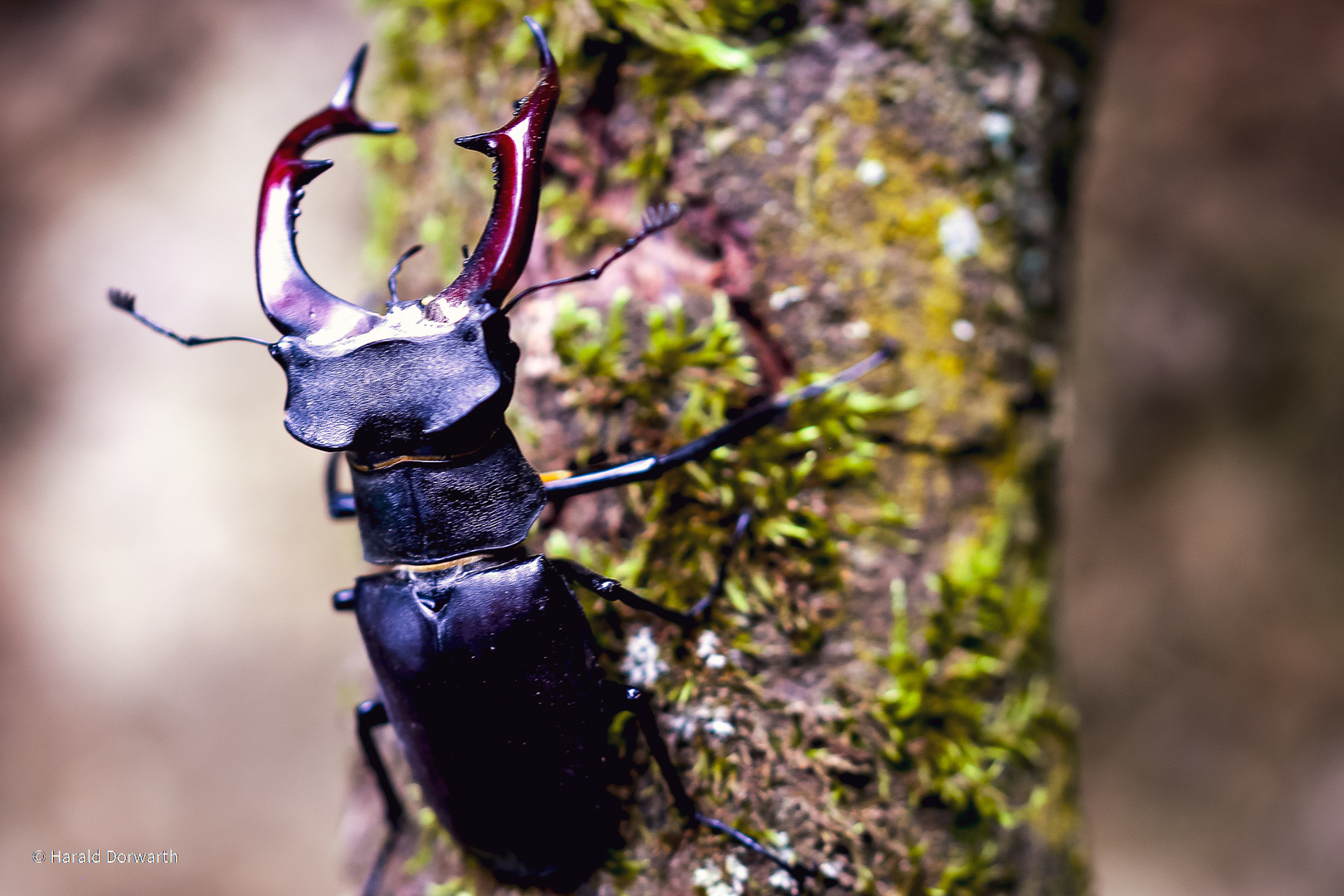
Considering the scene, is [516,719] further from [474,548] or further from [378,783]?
[378,783]

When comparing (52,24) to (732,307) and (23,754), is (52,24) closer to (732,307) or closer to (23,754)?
(23,754)

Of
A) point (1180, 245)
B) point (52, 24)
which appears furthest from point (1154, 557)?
point (52, 24)

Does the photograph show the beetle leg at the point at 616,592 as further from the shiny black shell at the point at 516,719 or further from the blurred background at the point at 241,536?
the blurred background at the point at 241,536

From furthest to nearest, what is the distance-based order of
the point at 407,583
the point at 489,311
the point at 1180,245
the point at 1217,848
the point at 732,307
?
the point at 1217,848
the point at 1180,245
the point at 732,307
the point at 407,583
the point at 489,311

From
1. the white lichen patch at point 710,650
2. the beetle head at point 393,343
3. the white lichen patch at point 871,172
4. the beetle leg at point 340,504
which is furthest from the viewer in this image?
the beetle leg at point 340,504

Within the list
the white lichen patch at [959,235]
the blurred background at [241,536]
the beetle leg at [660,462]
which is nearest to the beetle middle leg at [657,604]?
the beetle leg at [660,462]
